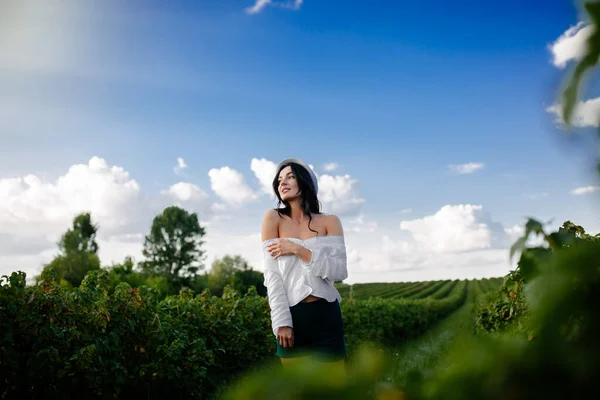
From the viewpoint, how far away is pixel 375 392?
62 cm

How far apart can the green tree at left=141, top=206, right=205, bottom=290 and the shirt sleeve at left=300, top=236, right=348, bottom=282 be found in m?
55.7

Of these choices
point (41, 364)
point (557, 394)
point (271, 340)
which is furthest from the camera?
point (271, 340)

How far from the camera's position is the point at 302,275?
3492 mm

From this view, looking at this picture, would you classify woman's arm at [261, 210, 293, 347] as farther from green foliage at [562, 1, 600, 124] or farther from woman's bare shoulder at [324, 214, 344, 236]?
green foliage at [562, 1, 600, 124]

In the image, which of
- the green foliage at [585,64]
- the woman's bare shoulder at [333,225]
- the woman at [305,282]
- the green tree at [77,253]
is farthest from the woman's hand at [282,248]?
the green tree at [77,253]

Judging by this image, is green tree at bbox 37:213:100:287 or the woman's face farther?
green tree at bbox 37:213:100:287

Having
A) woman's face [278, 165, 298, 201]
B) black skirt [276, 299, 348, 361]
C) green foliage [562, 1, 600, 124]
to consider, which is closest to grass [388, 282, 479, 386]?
green foliage [562, 1, 600, 124]

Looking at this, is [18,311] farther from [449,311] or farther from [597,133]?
[449,311]

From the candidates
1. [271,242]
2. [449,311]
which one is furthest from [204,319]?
[449,311]

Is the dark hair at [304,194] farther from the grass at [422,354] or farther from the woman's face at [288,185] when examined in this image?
the grass at [422,354]

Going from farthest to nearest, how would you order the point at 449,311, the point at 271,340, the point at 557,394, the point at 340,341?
the point at 449,311 → the point at 271,340 → the point at 340,341 → the point at 557,394

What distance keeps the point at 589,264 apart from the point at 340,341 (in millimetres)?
3160

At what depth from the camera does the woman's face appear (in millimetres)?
3854

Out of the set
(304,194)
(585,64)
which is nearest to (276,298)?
(304,194)
